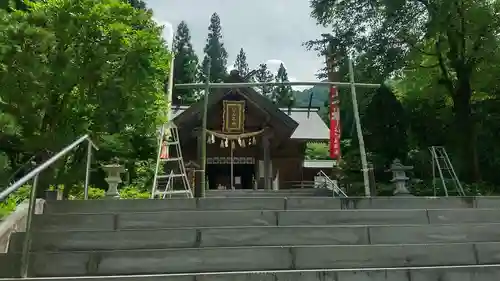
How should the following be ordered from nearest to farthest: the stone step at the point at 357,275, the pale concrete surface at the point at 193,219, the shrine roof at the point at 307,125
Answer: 1. the stone step at the point at 357,275
2. the pale concrete surface at the point at 193,219
3. the shrine roof at the point at 307,125

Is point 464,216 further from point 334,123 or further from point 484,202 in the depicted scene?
point 334,123

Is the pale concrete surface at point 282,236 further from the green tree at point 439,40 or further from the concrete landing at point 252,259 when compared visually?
the green tree at point 439,40

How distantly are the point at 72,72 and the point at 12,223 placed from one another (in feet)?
14.9

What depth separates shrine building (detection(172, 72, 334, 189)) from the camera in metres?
20.4

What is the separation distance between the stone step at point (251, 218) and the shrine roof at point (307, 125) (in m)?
16.1

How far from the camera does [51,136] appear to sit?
29.3 ft

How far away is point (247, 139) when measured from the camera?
2147 centimetres

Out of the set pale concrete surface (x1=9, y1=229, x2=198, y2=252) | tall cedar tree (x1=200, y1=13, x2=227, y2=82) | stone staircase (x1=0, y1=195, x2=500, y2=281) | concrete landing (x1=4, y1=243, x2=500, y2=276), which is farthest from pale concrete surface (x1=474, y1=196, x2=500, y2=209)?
tall cedar tree (x1=200, y1=13, x2=227, y2=82)

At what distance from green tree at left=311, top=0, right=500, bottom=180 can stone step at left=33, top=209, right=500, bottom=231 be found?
11660mm

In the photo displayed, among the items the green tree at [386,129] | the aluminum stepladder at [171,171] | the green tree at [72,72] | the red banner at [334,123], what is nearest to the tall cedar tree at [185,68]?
the red banner at [334,123]

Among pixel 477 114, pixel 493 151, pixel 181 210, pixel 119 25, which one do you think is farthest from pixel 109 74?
pixel 493 151

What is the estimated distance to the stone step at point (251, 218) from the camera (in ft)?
15.6

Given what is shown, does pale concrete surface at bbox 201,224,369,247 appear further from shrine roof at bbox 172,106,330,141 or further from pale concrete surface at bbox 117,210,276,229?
shrine roof at bbox 172,106,330,141

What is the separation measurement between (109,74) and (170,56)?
1.76 meters
